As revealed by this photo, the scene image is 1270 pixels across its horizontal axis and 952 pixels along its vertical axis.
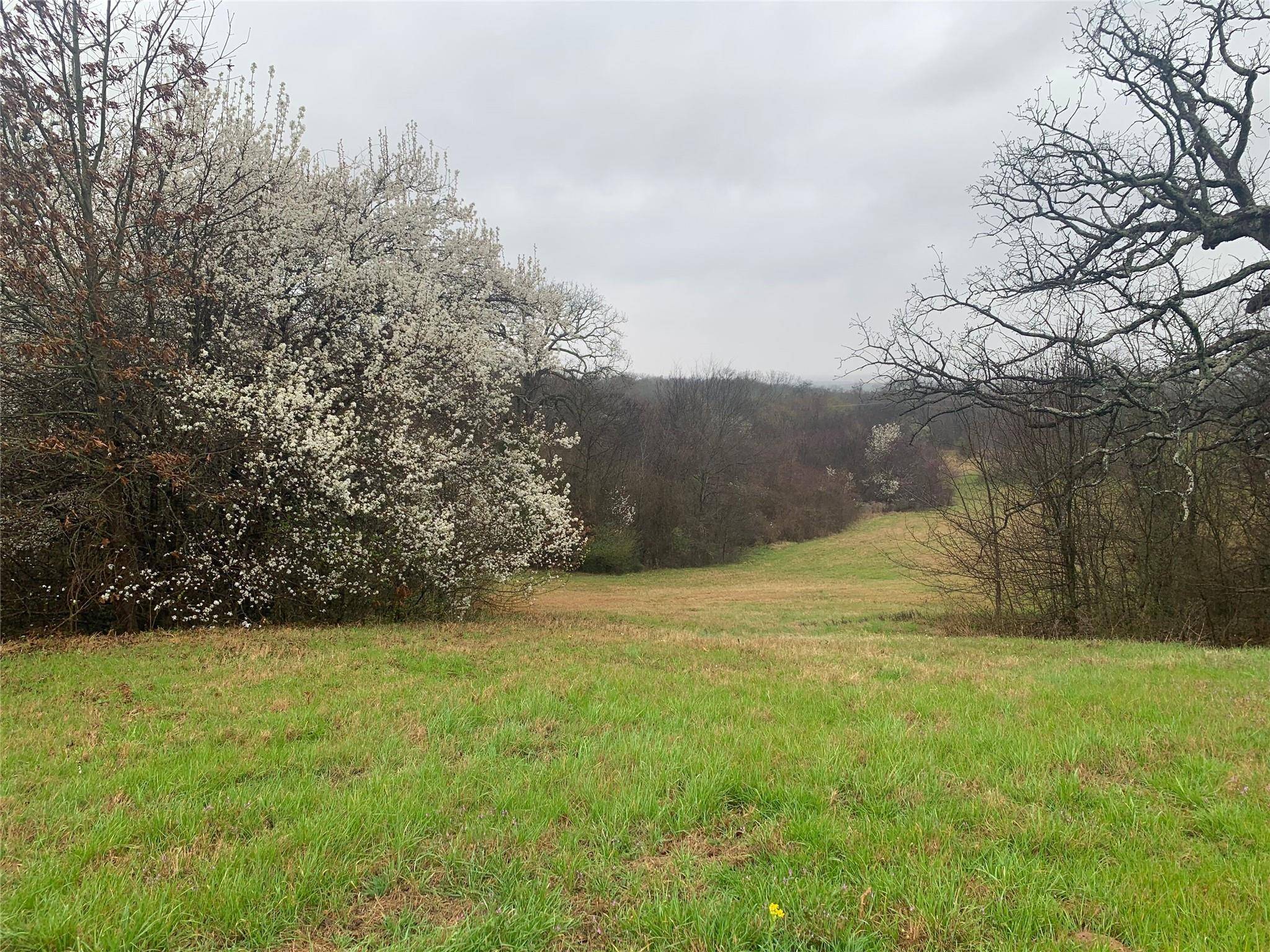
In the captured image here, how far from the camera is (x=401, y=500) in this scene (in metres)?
11.1

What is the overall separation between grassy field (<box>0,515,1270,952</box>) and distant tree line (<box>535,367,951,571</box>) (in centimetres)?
1621

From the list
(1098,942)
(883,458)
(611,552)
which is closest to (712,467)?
(611,552)

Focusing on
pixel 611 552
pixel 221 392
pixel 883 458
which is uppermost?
pixel 883 458

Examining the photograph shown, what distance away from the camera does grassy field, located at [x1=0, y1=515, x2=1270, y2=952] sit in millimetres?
2371

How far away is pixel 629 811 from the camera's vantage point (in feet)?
10.6

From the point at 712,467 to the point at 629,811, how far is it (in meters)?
39.7

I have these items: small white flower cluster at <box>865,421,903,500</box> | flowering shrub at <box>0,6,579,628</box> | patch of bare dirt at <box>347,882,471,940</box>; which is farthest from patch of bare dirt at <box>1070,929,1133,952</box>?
small white flower cluster at <box>865,421,903,500</box>

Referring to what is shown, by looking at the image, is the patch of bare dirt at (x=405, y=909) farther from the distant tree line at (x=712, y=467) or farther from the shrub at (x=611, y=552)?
the shrub at (x=611, y=552)

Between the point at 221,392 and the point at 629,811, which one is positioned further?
the point at 221,392

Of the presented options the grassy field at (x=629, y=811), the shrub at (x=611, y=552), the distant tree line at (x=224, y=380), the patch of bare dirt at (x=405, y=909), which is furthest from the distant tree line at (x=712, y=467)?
the patch of bare dirt at (x=405, y=909)

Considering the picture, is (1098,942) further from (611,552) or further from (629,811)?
(611,552)

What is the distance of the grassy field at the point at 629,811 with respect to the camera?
2371 millimetres

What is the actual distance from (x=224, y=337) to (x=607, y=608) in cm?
1341

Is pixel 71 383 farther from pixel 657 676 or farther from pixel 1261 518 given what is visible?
pixel 1261 518
